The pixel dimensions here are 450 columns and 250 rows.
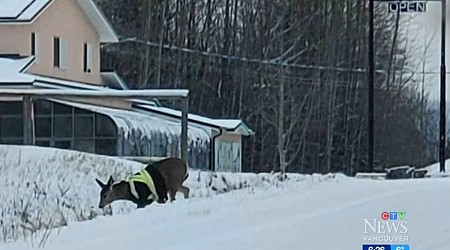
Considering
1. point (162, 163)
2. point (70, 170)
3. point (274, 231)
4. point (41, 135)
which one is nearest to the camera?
point (274, 231)

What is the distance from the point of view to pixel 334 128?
56.0m

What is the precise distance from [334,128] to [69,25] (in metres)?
20.3

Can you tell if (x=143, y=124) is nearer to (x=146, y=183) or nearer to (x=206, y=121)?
(x=206, y=121)

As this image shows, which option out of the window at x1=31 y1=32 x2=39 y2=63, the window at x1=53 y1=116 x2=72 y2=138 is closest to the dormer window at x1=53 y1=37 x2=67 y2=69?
the window at x1=31 y1=32 x2=39 y2=63

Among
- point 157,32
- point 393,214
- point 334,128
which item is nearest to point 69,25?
point 157,32

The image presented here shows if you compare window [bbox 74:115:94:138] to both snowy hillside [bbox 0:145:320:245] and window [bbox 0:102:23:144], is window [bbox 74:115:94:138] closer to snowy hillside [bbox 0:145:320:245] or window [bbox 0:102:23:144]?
window [bbox 0:102:23:144]

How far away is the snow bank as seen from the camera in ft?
45.0

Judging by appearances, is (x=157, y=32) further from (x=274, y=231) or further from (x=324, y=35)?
(x=274, y=231)

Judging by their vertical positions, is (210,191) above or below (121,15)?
below

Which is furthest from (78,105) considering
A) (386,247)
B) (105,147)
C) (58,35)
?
(386,247)

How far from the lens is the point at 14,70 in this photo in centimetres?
3466

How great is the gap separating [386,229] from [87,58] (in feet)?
105

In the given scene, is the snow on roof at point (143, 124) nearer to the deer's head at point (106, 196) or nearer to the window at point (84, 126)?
the window at point (84, 126)

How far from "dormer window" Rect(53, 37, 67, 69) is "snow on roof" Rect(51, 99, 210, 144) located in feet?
10.6
